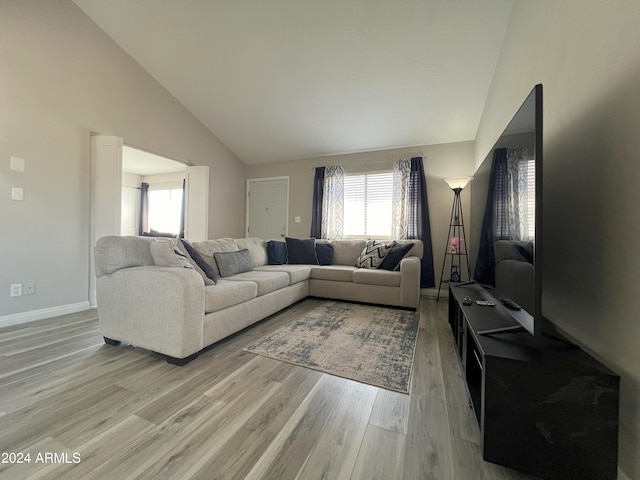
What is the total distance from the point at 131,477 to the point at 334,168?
444 cm

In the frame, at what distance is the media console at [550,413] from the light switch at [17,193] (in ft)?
13.0

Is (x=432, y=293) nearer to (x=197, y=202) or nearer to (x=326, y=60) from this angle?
(x=326, y=60)

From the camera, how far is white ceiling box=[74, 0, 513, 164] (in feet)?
8.04

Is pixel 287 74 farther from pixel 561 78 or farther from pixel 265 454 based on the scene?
pixel 265 454

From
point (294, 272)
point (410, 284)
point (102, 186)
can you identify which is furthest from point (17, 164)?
point (410, 284)

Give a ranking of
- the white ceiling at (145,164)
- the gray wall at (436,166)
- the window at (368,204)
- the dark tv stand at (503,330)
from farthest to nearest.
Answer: the white ceiling at (145,164) < the window at (368,204) < the gray wall at (436,166) < the dark tv stand at (503,330)

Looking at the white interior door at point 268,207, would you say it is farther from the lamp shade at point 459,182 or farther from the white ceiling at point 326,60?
Answer: the lamp shade at point 459,182

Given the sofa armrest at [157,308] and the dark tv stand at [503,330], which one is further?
the sofa armrest at [157,308]

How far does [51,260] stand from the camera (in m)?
2.75

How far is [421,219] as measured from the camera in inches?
158

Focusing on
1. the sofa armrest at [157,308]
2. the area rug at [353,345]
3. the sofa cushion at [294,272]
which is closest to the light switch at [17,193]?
the sofa armrest at [157,308]

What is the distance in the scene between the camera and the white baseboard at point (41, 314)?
240cm

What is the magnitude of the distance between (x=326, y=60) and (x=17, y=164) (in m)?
3.31

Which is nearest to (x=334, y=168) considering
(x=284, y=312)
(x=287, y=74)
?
(x=287, y=74)
